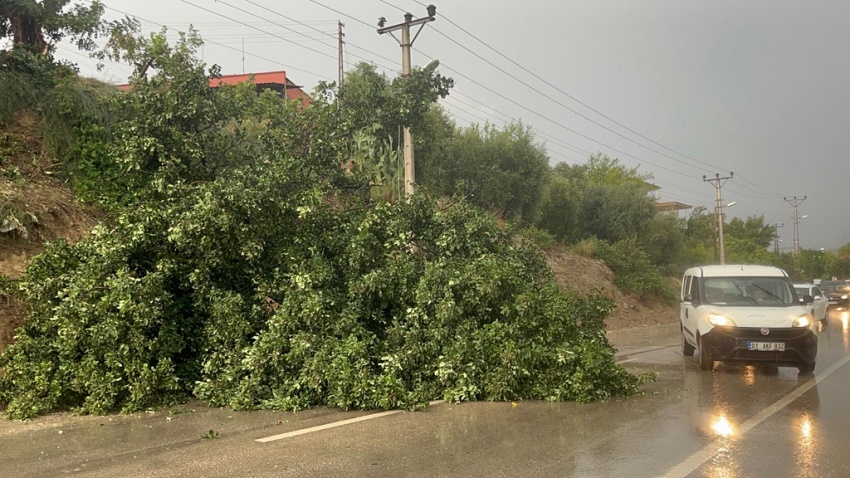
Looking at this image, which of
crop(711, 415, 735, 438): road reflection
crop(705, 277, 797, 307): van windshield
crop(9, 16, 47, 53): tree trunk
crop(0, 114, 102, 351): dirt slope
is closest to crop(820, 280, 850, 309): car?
crop(705, 277, 797, 307): van windshield

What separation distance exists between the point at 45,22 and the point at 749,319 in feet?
52.9

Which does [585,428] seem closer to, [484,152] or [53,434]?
[53,434]

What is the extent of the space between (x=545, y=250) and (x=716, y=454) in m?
23.3

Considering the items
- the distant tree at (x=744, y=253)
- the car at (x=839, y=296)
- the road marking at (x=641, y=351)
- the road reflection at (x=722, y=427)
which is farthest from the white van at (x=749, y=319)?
the distant tree at (x=744, y=253)

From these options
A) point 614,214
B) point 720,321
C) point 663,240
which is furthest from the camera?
point 663,240

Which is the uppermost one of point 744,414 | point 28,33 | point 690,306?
point 28,33

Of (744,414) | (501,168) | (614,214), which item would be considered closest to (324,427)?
(744,414)

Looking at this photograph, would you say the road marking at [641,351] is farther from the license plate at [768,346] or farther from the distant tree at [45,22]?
the distant tree at [45,22]

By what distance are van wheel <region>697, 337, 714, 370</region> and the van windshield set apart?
0.85 metres

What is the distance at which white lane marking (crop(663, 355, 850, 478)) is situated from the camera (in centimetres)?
540

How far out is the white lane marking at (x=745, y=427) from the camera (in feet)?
17.7

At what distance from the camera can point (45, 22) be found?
1470 centimetres

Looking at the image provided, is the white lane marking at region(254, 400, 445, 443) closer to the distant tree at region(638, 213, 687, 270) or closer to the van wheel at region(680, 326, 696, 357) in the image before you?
the van wheel at region(680, 326, 696, 357)

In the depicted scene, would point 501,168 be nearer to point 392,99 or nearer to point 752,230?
point 392,99
